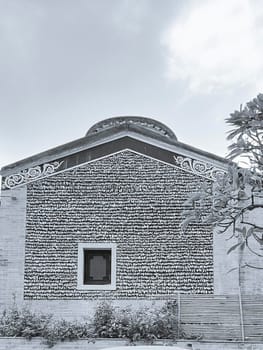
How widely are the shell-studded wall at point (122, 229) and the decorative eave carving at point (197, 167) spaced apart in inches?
5.6

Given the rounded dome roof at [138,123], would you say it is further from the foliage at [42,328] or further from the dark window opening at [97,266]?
the foliage at [42,328]

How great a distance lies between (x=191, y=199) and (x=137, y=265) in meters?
6.93

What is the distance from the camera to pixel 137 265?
1477cm

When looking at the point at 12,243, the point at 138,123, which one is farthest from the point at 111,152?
the point at 12,243

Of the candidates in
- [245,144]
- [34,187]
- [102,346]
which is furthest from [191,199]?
[34,187]

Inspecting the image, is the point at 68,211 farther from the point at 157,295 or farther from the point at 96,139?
the point at 157,295

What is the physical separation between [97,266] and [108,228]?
0.90 m

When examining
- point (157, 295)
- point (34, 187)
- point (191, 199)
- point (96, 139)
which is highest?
point (96, 139)

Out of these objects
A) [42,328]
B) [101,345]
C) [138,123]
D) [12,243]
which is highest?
[138,123]

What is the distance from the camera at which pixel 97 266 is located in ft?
49.2

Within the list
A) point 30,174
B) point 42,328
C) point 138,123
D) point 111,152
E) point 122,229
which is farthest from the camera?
point 138,123

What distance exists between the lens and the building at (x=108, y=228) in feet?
48.0

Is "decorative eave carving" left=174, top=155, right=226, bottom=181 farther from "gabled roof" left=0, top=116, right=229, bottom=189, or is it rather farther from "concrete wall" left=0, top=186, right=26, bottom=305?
"concrete wall" left=0, top=186, right=26, bottom=305

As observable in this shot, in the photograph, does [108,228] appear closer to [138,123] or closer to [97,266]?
[97,266]
